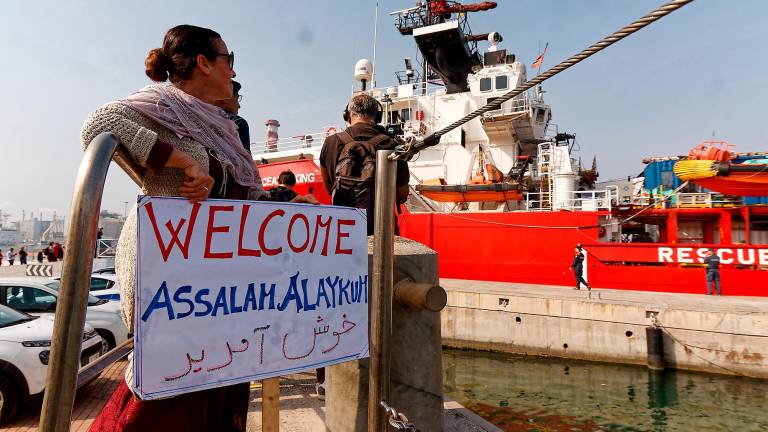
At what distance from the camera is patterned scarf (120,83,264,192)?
1.20 m

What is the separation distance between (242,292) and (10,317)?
4.62m

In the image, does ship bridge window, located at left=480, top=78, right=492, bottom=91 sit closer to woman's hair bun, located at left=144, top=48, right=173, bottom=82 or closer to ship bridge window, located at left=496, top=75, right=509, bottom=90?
ship bridge window, located at left=496, top=75, right=509, bottom=90

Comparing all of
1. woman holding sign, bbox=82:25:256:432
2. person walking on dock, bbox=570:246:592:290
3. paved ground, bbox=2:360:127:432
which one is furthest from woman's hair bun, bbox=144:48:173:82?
person walking on dock, bbox=570:246:592:290

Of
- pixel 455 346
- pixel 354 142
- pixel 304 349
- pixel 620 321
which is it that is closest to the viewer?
pixel 304 349

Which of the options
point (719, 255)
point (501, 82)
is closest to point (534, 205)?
point (501, 82)

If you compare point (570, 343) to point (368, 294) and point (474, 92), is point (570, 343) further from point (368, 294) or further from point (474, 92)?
point (474, 92)

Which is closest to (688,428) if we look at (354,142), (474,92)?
(354,142)

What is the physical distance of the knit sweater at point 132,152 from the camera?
1.05 metres

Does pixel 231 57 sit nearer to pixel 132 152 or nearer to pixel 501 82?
pixel 132 152

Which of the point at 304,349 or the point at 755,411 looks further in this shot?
the point at 755,411

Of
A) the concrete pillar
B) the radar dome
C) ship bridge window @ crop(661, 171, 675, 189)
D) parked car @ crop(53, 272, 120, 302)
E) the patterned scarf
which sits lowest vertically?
parked car @ crop(53, 272, 120, 302)

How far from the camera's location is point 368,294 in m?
1.68

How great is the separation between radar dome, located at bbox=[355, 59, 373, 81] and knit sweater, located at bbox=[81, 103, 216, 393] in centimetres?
1759

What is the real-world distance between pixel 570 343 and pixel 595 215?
3911mm
